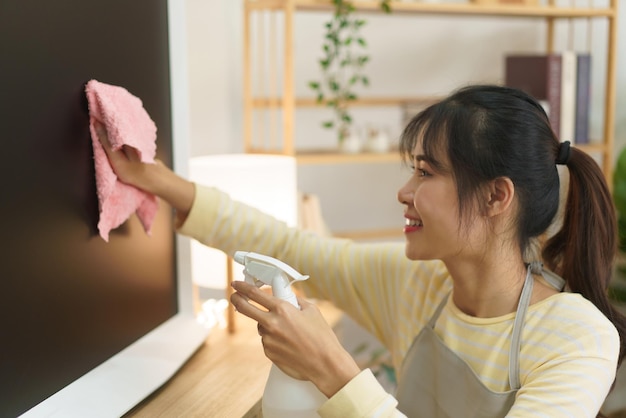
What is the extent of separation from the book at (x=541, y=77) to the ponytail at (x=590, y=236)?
1.12 metres

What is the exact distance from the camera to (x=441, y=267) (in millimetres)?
1303

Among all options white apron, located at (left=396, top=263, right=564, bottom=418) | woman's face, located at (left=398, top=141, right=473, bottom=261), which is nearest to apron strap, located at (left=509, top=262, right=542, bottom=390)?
white apron, located at (left=396, top=263, right=564, bottom=418)

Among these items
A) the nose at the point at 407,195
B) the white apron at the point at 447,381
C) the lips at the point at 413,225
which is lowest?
the white apron at the point at 447,381

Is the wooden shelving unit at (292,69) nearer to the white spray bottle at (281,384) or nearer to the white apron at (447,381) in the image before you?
the white apron at (447,381)

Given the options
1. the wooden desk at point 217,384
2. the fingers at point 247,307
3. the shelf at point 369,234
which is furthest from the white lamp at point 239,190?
the shelf at point 369,234

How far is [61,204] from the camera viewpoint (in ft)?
3.15

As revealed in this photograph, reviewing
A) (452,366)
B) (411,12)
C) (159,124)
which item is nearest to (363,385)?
(452,366)

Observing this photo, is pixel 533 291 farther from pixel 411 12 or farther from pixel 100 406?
pixel 411 12

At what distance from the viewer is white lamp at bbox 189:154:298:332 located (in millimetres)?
1451

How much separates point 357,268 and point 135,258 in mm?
395

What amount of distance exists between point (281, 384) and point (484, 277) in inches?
14.6

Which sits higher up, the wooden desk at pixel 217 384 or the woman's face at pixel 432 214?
the woman's face at pixel 432 214

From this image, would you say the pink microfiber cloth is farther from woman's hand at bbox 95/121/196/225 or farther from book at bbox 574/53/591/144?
book at bbox 574/53/591/144

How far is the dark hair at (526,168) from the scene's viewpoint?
1095 mm
